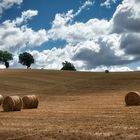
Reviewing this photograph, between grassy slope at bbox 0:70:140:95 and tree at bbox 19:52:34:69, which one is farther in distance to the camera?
tree at bbox 19:52:34:69

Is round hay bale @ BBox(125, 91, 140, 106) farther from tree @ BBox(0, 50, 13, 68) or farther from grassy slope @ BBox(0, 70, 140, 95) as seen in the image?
tree @ BBox(0, 50, 13, 68)

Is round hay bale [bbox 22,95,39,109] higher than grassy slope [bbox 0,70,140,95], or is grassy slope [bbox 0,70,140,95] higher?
grassy slope [bbox 0,70,140,95]

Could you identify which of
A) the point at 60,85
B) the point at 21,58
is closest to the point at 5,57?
the point at 21,58

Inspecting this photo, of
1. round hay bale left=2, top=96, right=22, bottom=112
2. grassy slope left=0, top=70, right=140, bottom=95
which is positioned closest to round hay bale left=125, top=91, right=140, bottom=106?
round hay bale left=2, top=96, right=22, bottom=112

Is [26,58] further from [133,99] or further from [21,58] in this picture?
[133,99]

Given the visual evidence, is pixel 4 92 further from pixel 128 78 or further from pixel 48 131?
pixel 48 131

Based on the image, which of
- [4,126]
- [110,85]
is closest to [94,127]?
[4,126]

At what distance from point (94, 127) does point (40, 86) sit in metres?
48.3

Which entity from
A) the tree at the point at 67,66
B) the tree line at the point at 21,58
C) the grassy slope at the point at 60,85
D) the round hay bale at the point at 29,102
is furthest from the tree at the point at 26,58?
the round hay bale at the point at 29,102

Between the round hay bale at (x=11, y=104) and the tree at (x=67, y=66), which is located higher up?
the tree at (x=67, y=66)

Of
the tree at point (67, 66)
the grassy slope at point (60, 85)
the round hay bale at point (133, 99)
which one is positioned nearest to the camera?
the round hay bale at point (133, 99)

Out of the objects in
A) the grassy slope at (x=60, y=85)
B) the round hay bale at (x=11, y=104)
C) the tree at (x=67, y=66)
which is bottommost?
the round hay bale at (x=11, y=104)

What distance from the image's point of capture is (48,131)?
17797 millimetres

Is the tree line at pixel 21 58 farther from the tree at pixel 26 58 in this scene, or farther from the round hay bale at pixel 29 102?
the round hay bale at pixel 29 102
